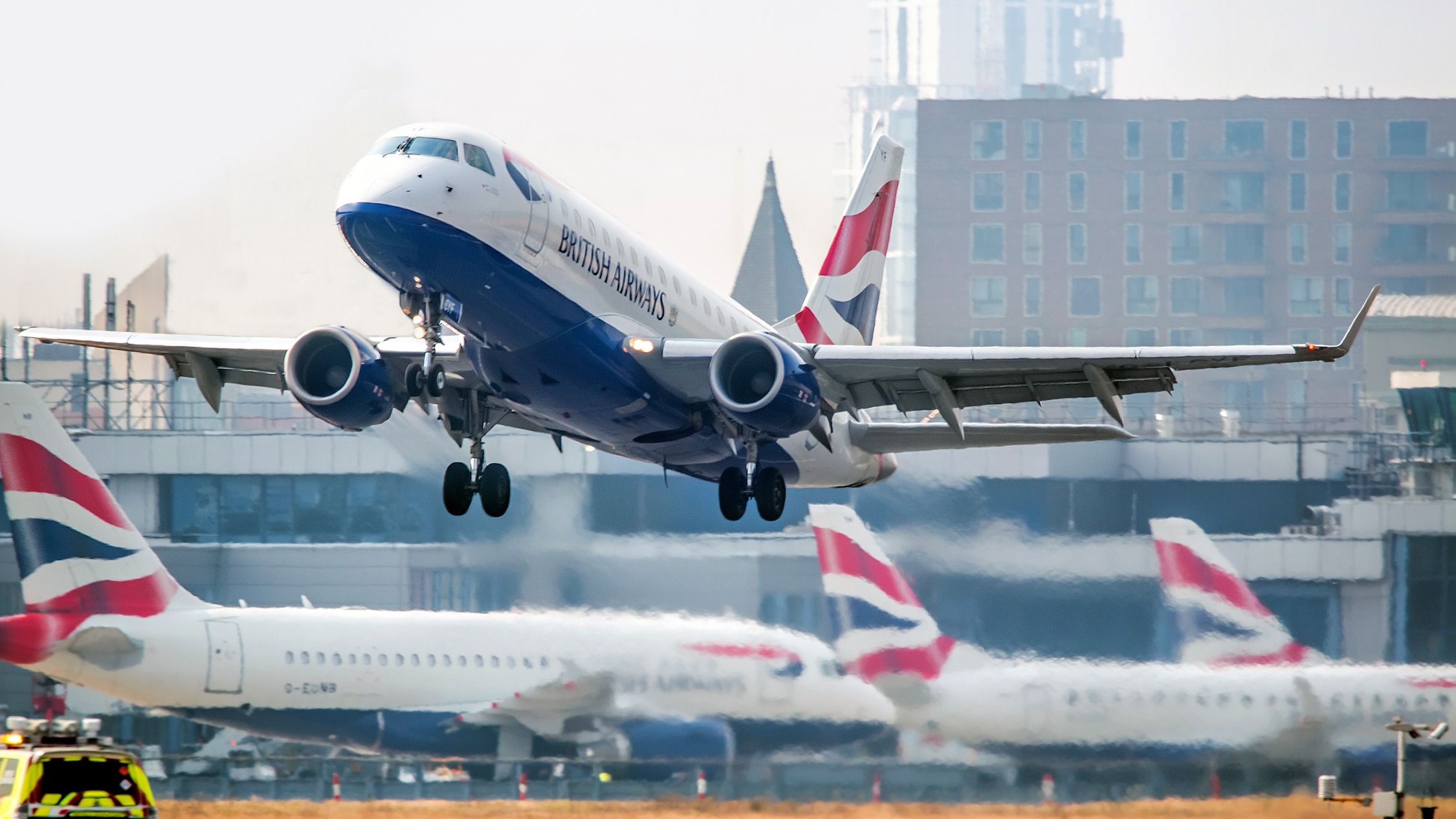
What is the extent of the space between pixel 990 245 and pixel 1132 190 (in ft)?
24.3

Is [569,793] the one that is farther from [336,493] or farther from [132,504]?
[132,504]

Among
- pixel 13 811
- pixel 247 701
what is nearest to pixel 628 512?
pixel 247 701

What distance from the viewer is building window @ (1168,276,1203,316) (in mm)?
85188

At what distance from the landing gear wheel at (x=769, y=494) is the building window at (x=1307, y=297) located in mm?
61500

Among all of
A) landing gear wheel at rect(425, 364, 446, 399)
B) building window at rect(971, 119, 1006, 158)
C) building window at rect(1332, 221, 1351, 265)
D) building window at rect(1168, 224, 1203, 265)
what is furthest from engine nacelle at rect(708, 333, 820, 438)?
building window at rect(971, 119, 1006, 158)

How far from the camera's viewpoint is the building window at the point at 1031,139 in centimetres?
8969

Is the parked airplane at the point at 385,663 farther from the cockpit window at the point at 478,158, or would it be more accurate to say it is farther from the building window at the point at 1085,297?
the building window at the point at 1085,297

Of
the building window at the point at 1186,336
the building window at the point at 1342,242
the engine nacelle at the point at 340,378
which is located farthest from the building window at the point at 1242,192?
the engine nacelle at the point at 340,378

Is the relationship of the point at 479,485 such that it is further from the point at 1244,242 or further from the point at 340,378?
the point at 1244,242

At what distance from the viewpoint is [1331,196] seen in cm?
8694

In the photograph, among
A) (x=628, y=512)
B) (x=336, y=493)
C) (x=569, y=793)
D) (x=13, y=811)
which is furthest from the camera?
(x=336, y=493)

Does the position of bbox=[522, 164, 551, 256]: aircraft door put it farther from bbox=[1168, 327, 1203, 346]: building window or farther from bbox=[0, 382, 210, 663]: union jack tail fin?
bbox=[1168, 327, 1203, 346]: building window

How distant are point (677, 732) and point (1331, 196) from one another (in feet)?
197

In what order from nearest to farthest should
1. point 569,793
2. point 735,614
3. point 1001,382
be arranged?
1. point 1001,382
2. point 569,793
3. point 735,614
